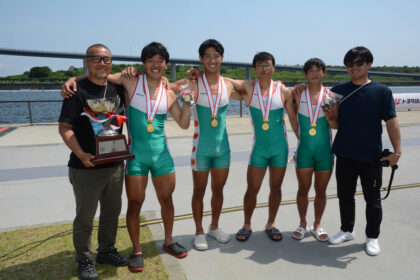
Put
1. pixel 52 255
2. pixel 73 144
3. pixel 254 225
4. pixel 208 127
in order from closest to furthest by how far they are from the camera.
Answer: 1. pixel 73 144
2. pixel 52 255
3. pixel 208 127
4. pixel 254 225

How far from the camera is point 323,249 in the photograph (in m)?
3.24

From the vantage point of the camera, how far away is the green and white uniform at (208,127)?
3215 mm

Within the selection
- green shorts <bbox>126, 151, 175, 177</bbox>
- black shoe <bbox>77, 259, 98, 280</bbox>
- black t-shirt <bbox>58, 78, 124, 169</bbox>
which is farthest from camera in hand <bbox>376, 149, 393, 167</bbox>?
black shoe <bbox>77, 259, 98, 280</bbox>

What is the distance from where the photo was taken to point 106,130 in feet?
8.05

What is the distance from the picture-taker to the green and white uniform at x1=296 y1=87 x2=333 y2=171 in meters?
3.30

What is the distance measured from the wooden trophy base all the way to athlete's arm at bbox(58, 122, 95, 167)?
49mm

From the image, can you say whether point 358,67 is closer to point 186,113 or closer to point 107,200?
point 186,113

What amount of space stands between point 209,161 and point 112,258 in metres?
1.36

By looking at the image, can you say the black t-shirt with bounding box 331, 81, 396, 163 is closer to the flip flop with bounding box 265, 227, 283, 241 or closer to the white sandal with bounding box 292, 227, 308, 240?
the white sandal with bounding box 292, 227, 308, 240

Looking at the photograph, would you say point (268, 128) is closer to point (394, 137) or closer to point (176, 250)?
point (394, 137)

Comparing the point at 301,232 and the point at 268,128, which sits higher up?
the point at 268,128

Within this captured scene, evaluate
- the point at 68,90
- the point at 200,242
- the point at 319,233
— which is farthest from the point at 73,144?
the point at 319,233

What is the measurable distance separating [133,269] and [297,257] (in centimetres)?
161

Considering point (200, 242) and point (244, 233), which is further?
point (244, 233)
